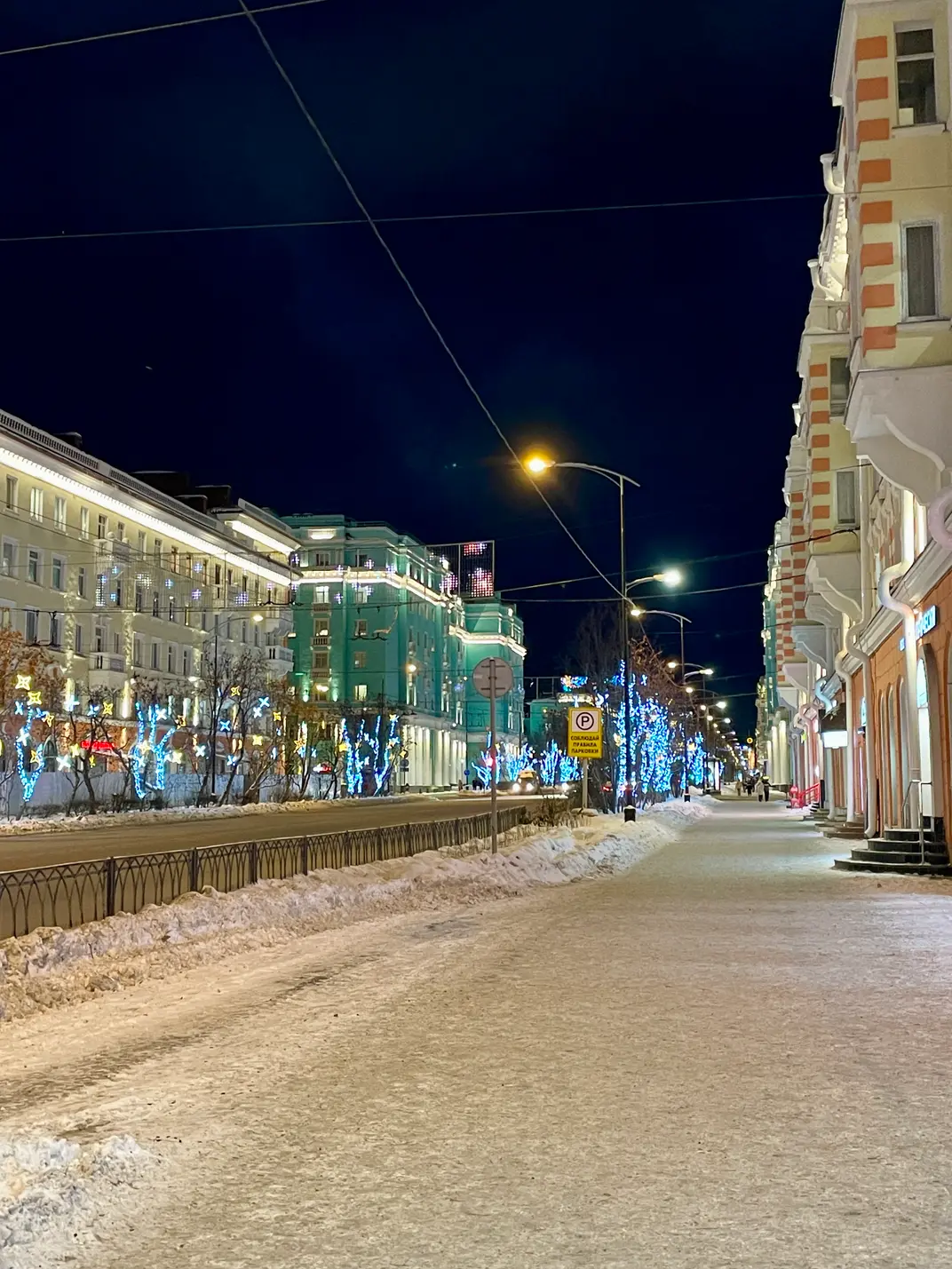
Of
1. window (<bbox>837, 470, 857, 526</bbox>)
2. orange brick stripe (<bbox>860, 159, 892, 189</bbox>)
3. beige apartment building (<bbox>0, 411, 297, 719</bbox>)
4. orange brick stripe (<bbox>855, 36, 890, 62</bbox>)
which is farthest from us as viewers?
beige apartment building (<bbox>0, 411, 297, 719</bbox>)

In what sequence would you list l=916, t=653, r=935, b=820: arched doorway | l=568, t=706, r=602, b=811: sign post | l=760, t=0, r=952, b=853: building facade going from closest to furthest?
1. l=760, t=0, r=952, b=853: building facade
2. l=916, t=653, r=935, b=820: arched doorway
3. l=568, t=706, r=602, b=811: sign post

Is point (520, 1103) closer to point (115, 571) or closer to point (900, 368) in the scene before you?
point (900, 368)

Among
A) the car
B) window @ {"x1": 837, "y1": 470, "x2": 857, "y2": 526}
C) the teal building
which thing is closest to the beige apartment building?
the car

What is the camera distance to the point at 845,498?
3462 centimetres

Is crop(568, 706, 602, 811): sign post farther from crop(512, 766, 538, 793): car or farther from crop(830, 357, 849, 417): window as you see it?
crop(512, 766, 538, 793): car

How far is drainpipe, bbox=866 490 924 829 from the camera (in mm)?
24672

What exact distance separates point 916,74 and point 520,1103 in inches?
740

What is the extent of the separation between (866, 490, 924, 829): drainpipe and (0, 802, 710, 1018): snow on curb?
5.73 metres

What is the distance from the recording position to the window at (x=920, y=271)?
20203mm

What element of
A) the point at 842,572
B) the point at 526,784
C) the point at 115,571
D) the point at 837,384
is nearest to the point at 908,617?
the point at 842,572

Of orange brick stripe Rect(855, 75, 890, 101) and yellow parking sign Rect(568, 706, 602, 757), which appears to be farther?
yellow parking sign Rect(568, 706, 602, 757)

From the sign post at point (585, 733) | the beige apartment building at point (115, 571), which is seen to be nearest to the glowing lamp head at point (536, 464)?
the sign post at point (585, 733)

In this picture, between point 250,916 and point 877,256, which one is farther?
point 877,256

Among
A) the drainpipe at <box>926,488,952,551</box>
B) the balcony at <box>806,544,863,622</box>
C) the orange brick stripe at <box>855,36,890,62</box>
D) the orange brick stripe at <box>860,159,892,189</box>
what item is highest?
the orange brick stripe at <box>855,36,890,62</box>
